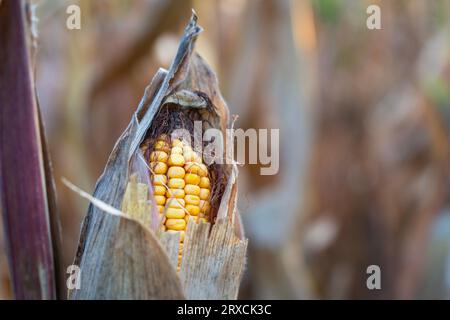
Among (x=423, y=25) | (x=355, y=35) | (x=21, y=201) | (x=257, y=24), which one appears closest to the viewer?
(x=21, y=201)

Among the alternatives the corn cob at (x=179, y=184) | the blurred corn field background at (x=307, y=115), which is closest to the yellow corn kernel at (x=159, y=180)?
the corn cob at (x=179, y=184)

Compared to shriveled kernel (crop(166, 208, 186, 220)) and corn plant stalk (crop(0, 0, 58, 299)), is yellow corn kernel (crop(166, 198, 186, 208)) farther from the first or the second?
corn plant stalk (crop(0, 0, 58, 299))

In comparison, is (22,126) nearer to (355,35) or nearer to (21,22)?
(21,22)

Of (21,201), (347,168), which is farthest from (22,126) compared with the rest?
(347,168)

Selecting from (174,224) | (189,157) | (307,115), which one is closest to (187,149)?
(189,157)

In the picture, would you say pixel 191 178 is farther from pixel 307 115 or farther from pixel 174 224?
pixel 307 115
